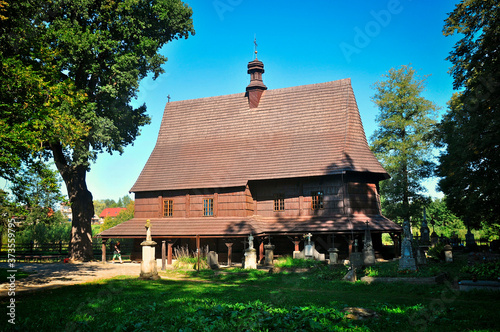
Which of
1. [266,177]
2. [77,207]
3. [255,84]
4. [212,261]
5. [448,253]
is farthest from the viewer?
[255,84]

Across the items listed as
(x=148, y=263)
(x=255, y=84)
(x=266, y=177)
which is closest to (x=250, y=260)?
(x=148, y=263)

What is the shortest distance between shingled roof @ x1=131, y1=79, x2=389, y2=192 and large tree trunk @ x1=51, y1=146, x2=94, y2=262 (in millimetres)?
3831

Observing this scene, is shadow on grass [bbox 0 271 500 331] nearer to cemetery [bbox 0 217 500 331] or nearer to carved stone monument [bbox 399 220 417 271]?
cemetery [bbox 0 217 500 331]

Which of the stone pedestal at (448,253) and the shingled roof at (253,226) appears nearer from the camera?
the stone pedestal at (448,253)

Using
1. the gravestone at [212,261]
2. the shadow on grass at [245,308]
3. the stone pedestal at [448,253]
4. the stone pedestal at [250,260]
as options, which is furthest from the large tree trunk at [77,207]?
the stone pedestal at [448,253]

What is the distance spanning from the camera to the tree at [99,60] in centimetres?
2480

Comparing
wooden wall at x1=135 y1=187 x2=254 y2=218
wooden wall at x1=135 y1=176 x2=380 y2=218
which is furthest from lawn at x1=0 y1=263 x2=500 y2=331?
wooden wall at x1=135 y1=187 x2=254 y2=218

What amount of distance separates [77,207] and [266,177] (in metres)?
13.6

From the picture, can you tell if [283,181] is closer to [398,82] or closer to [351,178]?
[351,178]

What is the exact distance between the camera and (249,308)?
9117 millimetres

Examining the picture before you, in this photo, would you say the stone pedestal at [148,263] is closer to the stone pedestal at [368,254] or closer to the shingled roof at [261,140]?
the shingled roof at [261,140]

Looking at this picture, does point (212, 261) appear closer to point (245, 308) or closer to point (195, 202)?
point (195, 202)

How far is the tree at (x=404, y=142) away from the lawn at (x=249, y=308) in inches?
890

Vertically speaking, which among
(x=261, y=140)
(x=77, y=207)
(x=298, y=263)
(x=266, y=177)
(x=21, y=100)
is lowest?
(x=298, y=263)
